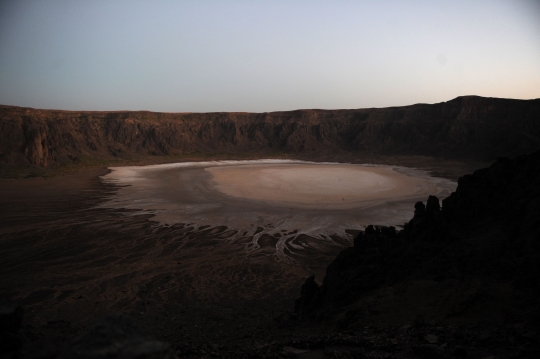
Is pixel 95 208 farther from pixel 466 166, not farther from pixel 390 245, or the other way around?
pixel 466 166

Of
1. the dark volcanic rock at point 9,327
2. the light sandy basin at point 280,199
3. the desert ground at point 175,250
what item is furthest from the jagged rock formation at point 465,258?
the light sandy basin at point 280,199

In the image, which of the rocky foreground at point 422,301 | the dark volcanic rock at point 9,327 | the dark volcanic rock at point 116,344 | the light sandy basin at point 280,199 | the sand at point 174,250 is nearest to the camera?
the dark volcanic rock at point 116,344

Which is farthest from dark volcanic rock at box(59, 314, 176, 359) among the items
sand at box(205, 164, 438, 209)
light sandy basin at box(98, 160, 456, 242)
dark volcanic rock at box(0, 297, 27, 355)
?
sand at box(205, 164, 438, 209)

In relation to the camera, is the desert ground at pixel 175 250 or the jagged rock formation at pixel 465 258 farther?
the desert ground at pixel 175 250

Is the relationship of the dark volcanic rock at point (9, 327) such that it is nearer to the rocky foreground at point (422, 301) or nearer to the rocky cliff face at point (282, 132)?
the rocky foreground at point (422, 301)

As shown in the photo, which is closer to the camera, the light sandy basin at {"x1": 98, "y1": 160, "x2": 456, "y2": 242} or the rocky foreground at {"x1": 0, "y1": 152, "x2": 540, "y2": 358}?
the rocky foreground at {"x1": 0, "y1": 152, "x2": 540, "y2": 358}

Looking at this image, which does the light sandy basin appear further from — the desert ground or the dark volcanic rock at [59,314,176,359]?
the dark volcanic rock at [59,314,176,359]
